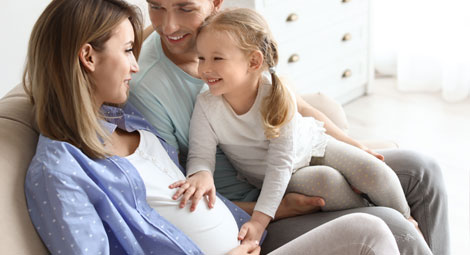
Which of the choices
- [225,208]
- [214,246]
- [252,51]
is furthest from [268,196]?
[252,51]

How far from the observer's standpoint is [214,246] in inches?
52.4

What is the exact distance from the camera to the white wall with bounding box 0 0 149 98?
2.27 meters

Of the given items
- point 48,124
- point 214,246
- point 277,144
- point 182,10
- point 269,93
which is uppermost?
point 182,10

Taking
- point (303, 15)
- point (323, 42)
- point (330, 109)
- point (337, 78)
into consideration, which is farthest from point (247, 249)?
point (337, 78)

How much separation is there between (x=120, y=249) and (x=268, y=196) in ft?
1.49

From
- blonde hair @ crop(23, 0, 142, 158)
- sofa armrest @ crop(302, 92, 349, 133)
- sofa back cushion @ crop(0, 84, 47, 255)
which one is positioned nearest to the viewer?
sofa back cushion @ crop(0, 84, 47, 255)

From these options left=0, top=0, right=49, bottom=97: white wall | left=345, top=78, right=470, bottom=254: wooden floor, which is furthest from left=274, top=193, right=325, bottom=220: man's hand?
left=0, top=0, right=49, bottom=97: white wall

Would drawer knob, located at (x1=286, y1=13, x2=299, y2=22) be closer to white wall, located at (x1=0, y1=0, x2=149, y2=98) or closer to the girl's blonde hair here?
white wall, located at (x1=0, y1=0, x2=149, y2=98)

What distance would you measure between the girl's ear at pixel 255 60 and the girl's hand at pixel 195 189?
12.8 inches

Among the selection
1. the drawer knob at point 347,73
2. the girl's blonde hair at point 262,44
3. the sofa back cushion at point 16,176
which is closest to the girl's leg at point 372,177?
the girl's blonde hair at point 262,44

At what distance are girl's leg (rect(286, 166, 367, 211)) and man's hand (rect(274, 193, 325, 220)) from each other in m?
0.02

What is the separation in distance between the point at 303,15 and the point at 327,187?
5.88 feet

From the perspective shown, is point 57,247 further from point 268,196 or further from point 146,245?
point 268,196

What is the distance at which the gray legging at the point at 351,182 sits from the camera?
1542mm
